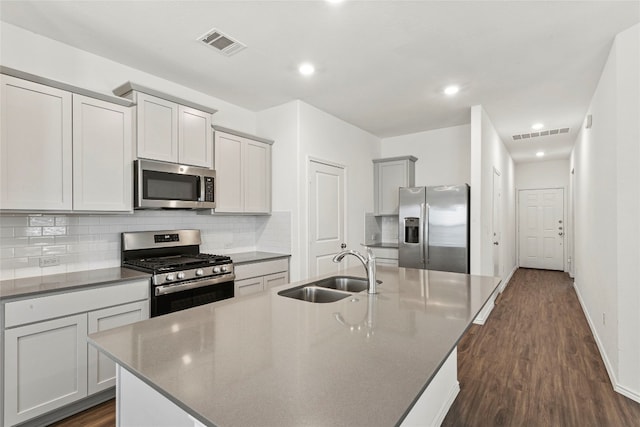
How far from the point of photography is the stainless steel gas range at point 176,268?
254cm

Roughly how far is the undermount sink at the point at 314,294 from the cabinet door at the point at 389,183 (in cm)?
332

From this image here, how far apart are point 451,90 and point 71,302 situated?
3809 mm

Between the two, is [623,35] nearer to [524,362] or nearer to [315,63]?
[315,63]

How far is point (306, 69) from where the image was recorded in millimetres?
3002

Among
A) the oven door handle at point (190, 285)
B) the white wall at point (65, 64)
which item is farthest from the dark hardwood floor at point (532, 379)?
the white wall at point (65, 64)

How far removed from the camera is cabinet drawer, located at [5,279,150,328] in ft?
6.27

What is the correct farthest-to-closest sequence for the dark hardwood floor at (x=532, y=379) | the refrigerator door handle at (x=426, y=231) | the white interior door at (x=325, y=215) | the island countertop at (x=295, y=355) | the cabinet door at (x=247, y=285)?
the refrigerator door handle at (x=426, y=231) < the white interior door at (x=325, y=215) < the cabinet door at (x=247, y=285) < the dark hardwood floor at (x=532, y=379) < the island countertop at (x=295, y=355)

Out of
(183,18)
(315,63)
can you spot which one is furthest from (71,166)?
(315,63)

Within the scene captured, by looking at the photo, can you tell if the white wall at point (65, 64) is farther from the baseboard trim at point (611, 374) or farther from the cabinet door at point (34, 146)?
the baseboard trim at point (611, 374)

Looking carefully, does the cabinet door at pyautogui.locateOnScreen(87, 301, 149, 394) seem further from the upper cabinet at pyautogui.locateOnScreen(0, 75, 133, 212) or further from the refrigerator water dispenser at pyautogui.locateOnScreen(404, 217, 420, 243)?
the refrigerator water dispenser at pyautogui.locateOnScreen(404, 217, 420, 243)

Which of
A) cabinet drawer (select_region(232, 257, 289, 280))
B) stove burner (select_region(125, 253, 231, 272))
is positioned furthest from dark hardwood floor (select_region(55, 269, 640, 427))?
cabinet drawer (select_region(232, 257, 289, 280))

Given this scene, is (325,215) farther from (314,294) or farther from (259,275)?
(314,294)

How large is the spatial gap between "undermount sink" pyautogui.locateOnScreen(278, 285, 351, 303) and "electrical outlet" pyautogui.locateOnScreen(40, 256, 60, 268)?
6.20ft

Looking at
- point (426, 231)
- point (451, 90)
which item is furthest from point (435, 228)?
point (451, 90)
